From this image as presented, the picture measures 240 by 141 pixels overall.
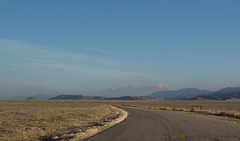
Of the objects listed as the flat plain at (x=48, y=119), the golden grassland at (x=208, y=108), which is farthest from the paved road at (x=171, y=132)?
the golden grassland at (x=208, y=108)

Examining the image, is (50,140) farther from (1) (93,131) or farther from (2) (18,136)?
(1) (93,131)

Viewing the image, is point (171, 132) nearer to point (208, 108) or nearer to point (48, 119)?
point (48, 119)

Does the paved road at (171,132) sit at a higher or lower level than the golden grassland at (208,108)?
lower

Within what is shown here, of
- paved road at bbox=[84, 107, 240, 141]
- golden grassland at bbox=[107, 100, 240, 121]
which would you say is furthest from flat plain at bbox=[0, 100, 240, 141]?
paved road at bbox=[84, 107, 240, 141]

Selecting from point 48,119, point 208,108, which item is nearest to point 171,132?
point 48,119

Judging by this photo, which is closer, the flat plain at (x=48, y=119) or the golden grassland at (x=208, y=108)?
the flat plain at (x=48, y=119)

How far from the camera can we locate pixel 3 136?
10.5 m

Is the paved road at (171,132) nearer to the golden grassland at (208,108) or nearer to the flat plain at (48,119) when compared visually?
the flat plain at (48,119)

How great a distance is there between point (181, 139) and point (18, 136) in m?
6.93

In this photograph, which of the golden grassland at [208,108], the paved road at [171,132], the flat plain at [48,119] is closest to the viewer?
the paved road at [171,132]

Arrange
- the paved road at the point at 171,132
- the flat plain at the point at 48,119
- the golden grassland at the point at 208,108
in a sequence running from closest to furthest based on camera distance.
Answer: the paved road at the point at 171,132 → the flat plain at the point at 48,119 → the golden grassland at the point at 208,108

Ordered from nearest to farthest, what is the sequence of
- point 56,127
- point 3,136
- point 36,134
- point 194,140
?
point 194,140, point 3,136, point 36,134, point 56,127

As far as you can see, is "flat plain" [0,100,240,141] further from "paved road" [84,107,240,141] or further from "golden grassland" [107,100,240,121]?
"paved road" [84,107,240,141]

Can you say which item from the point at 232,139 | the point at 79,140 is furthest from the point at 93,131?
the point at 232,139
